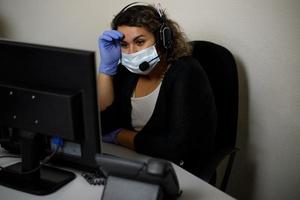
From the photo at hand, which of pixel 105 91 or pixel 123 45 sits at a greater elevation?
pixel 123 45

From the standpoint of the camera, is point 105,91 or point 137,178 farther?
point 105,91

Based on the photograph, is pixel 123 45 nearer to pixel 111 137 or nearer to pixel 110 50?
pixel 110 50

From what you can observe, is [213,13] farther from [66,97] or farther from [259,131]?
Answer: [66,97]

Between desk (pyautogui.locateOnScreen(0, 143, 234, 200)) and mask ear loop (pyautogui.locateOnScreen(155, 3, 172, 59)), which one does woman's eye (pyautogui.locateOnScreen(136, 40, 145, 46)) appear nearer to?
mask ear loop (pyautogui.locateOnScreen(155, 3, 172, 59))

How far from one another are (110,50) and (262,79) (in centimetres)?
69

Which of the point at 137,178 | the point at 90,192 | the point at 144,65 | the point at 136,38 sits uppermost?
the point at 136,38

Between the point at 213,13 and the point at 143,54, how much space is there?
0.45 metres

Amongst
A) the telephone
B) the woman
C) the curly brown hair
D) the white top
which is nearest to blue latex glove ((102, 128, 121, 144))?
the woman

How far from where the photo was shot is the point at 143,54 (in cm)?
145

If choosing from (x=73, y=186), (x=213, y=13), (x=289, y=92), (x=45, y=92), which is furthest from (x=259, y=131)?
(x=45, y=92)

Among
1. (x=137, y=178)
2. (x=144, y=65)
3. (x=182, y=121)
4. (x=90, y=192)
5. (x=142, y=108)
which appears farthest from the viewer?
(x=142, y=108)

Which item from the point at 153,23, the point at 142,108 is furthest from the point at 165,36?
the point at 142,108

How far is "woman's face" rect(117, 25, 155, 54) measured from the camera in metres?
1.44

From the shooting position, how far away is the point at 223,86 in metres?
1.51
